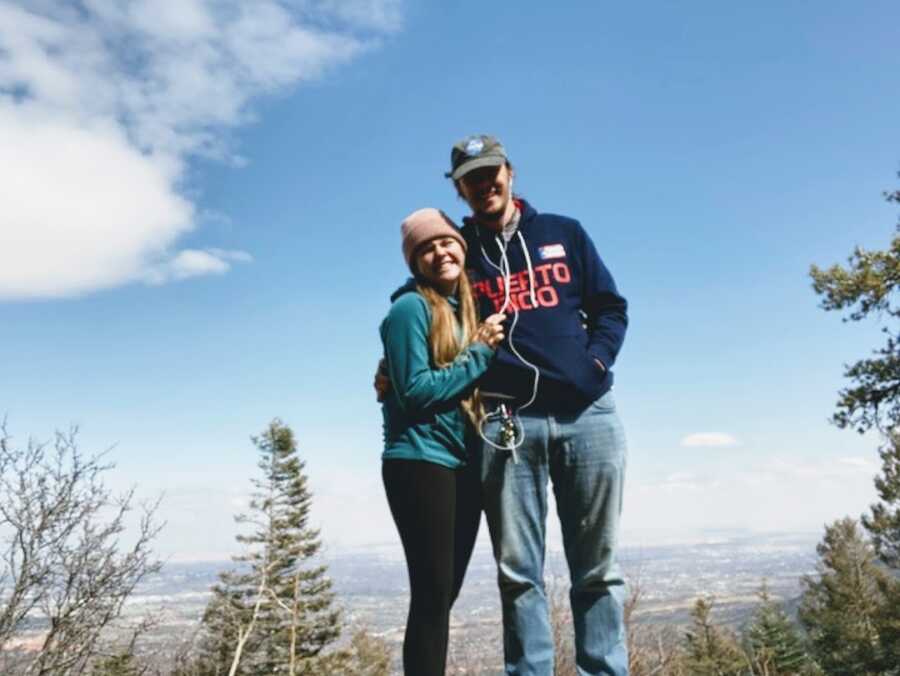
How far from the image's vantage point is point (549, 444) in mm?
2117

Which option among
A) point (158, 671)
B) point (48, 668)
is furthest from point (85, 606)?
point (158, 671)

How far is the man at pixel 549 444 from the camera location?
204 cm

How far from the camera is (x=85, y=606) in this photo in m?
13.6

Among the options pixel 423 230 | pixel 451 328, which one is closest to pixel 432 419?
pixel 451 328

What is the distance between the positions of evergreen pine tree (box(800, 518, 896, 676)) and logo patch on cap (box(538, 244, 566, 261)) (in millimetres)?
22666

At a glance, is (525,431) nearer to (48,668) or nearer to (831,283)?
(831,283)

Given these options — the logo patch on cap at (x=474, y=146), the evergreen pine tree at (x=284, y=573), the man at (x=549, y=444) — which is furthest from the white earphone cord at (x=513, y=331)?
the evergreen pine tree at (x=284, y=573)

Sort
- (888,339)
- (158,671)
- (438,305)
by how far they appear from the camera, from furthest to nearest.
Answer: (888,339) < (158,671) < (438,305)

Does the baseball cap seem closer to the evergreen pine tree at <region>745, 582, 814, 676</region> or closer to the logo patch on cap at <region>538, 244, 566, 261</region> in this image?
the logo patch on cap at <region>538, 244, 566, 261</region>

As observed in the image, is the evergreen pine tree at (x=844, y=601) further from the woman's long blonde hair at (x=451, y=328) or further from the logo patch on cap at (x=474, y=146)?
the logo patch on cap at (x=474, y=146)

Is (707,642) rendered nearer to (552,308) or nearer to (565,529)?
(565,529)

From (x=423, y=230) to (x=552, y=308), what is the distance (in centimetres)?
51

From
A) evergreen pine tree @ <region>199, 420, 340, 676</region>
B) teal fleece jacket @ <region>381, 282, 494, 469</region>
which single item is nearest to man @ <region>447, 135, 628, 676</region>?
teal fleece jacket @ <region>381, 282, 494, 469</region>

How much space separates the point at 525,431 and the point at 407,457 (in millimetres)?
383
